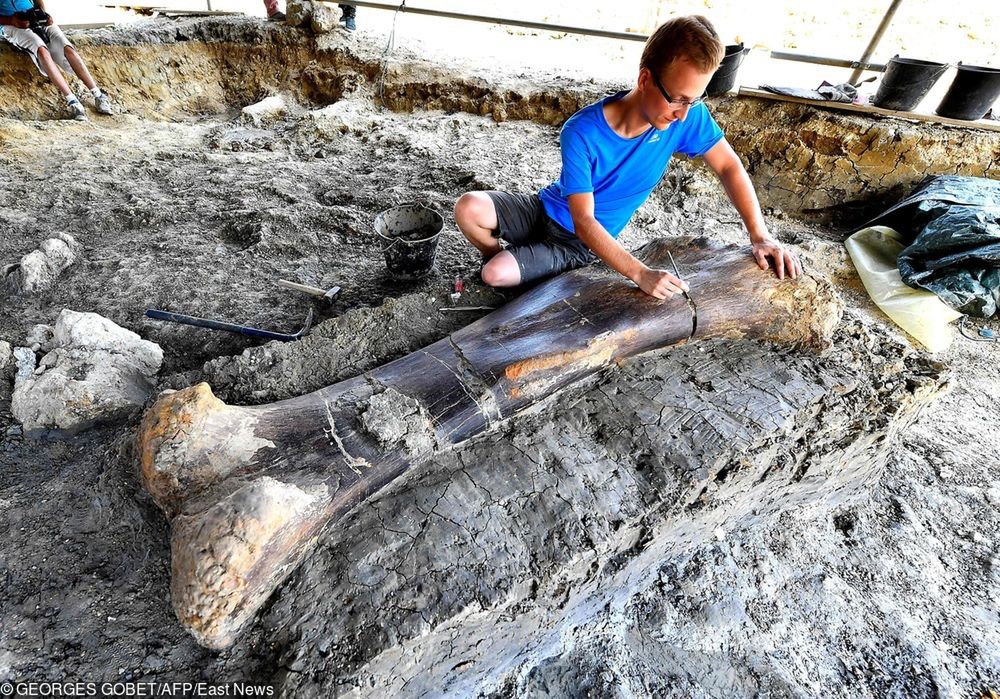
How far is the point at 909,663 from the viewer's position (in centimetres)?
176

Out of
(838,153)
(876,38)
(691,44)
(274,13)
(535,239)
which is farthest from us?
(274,13)

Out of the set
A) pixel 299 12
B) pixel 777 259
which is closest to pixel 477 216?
pixel 777 259

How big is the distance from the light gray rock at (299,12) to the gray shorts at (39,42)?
1.98m

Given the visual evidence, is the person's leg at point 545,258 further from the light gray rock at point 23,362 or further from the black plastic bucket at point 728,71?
the black plastic bucket at point 728,71

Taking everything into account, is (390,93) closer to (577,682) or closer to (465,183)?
(465,183)

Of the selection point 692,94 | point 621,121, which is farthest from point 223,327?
point 692,94

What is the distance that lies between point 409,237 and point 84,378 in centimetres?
152

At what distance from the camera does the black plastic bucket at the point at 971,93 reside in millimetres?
3408

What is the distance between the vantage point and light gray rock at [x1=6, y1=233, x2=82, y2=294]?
Result: 8.38ft

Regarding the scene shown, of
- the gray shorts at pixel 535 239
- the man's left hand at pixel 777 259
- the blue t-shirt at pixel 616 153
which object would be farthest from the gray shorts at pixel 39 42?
the man's left hand at pixel 777 259

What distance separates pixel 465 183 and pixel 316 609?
9.57ft

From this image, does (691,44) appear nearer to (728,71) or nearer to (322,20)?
(728,71)

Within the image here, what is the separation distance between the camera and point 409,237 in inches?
108

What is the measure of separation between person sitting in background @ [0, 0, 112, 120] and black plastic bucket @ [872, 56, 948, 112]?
6.36 metres
